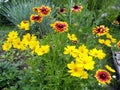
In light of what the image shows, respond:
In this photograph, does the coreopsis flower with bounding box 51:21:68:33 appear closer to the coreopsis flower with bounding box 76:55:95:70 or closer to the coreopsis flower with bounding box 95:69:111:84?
the coreopsis flower with bounding box 76:55:95:70

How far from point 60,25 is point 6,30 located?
2102 millimetres

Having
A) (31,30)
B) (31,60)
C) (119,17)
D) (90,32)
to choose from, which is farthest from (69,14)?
(119,17)

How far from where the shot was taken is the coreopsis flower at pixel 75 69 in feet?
9.24

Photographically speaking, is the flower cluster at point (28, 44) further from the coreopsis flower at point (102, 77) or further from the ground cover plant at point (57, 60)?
the coreopsis flower at point (102, 77)

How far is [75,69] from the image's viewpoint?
284cm

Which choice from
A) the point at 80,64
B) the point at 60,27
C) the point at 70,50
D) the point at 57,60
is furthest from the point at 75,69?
the point at 60,27

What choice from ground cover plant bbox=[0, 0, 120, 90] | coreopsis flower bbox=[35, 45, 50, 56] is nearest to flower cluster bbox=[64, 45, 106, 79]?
ground cover plant bbox=[0, 0, 120, 90]

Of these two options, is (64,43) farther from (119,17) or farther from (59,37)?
(119,17)

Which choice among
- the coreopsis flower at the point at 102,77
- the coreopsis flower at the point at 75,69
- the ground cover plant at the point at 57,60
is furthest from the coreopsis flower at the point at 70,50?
the coreopsis flower at the point at 102,77

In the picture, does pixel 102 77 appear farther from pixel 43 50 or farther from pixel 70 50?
pixel 43 50

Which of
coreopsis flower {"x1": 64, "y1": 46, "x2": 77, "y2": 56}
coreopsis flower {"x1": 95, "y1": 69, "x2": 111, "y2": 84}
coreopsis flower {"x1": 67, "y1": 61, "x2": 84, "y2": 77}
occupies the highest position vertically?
coreopsis flower {"x1": 64, "y1": 46, "x2": 77, "y2": 56}

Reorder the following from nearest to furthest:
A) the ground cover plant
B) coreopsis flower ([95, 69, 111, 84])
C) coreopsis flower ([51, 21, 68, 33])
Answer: coreopsis flower ([95, 69, 111, 84]) → the ground cover plant → coreopsis flower ([51, 21, 68, 33])

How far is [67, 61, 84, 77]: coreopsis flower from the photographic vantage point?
9.24 feet

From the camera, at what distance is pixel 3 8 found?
5430 millimetres
